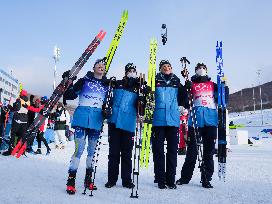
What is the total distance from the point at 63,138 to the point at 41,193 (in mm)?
9250

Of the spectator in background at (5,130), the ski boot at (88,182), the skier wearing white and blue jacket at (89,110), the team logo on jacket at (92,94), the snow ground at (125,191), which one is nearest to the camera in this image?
the snow ground at (125,191)

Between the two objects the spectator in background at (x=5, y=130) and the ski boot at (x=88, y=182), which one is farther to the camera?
the spectator in background at (x=5, y=130)

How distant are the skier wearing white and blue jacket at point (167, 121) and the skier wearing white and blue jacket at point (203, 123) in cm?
29

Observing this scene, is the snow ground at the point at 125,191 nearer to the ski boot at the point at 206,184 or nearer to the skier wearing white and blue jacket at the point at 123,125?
the ski boot at the point at 206,184

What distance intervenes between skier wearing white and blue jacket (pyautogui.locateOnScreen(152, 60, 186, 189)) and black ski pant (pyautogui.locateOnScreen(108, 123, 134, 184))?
444 mm

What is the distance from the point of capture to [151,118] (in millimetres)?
5422

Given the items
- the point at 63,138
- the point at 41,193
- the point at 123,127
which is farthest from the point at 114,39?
the point at 63,138

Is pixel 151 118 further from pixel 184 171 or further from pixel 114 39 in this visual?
pixel 114 39

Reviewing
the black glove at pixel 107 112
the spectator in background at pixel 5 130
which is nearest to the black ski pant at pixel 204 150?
the black glove at pixel 107 112

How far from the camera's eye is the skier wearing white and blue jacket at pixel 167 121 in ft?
17.3

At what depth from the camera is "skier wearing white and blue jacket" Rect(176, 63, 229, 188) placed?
5.51m

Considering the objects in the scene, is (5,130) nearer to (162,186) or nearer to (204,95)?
(162,186)

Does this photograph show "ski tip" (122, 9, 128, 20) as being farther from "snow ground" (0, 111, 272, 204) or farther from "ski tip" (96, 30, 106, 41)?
"snow ground" (0, 111, 272, 204)

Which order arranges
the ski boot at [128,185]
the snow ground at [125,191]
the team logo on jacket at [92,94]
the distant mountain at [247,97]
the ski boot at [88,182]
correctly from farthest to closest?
the distant mountain at [247,97]
the ski boot at [128,185]
the team logo on jacket at [92,94]
the ski boot at [88,182]
the snow ground at [125,191]
